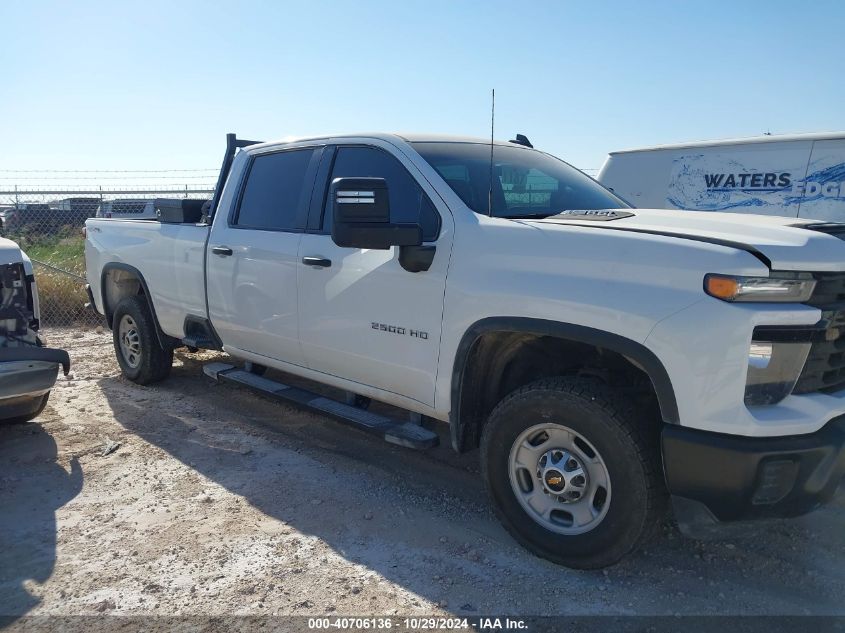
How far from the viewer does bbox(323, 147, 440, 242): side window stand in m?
3.76

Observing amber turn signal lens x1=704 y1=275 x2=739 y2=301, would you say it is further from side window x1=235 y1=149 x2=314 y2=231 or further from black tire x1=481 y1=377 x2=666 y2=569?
side window x1=235 y1=149 x2=314 y2=231

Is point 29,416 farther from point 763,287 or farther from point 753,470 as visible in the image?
point 763,287

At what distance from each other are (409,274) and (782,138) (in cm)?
499

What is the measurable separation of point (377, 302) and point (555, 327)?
A: 3.85 feet

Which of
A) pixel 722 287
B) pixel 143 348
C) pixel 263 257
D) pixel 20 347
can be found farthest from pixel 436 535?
pixel 143 348

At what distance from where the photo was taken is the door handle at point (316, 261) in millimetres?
4227

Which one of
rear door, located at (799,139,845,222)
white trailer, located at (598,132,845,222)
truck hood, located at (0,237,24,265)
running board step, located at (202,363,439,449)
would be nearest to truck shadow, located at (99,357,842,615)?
running board step, located at (202,363,439,449)

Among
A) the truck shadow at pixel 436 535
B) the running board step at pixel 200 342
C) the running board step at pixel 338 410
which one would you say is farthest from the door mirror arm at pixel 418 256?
the running board step at pixel 200 342

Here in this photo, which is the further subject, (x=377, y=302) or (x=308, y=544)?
(x=377, y=302)

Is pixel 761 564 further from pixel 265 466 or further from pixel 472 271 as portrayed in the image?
pixel 265 466

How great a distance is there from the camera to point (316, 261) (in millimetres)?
4281

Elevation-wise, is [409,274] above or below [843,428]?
above

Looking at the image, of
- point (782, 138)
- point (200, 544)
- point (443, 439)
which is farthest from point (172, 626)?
point (782, 138)

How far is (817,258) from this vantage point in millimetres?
2775
